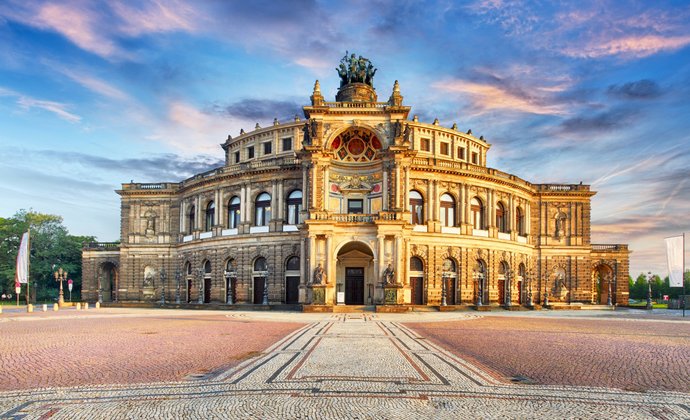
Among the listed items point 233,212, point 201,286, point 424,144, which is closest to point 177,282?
point 201,286

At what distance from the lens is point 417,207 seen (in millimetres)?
53281

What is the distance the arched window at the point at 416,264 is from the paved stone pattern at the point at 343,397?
37.6 m

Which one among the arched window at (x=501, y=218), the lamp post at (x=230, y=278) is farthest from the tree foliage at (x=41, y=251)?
the arched window at (x=501, y=218)

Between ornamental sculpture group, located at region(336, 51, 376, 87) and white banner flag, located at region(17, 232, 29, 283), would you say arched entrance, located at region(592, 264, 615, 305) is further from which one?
white banner flag, located at region(17, 232, 29, 283)

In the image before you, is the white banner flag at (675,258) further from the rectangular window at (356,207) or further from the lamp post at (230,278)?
the lamp post at (230,278)

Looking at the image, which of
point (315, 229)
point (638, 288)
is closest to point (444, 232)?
point (315, 229)

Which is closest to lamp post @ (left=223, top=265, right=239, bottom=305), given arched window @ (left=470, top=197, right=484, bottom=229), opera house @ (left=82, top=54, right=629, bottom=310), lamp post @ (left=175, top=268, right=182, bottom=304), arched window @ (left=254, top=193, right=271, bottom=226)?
opera house @ (left=82, top=54, right=629, bottom=310)

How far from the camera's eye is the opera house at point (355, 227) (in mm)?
47125

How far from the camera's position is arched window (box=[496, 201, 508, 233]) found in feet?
191

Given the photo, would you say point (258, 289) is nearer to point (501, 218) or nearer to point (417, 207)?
point (417, 207)

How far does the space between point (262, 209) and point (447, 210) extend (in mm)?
19541

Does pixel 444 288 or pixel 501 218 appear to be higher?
pixel 501 218

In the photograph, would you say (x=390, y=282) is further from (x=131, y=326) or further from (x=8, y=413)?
(x=8, y=413)

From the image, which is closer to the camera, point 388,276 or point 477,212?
point 388,276
